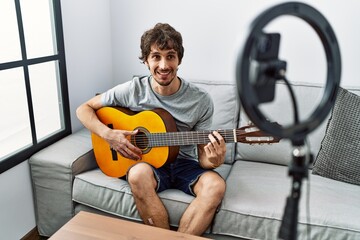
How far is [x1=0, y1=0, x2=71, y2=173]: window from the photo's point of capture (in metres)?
1.65

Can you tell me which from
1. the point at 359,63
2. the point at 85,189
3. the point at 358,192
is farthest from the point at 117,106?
the point at 359,63

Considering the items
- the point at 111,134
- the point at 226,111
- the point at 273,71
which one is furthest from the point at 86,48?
the point at 273,71

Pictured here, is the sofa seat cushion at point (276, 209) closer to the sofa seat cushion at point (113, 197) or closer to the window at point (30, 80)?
the sofa seat cushion at point (113, 197)

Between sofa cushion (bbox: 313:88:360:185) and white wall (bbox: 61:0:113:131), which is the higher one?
white wall (bbox: 61:0:113:131)

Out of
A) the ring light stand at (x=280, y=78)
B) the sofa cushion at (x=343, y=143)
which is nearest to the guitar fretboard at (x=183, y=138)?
the sofa cushion at (x=343, y=143)

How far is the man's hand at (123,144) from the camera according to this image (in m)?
1.66

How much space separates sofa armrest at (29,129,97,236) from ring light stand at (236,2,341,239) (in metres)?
1.37

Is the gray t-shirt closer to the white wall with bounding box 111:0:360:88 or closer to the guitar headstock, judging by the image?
the guitar headstock

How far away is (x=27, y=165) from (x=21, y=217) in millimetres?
278

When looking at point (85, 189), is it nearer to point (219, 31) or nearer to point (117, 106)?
point (117, 106)

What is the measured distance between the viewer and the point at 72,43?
2.06 m

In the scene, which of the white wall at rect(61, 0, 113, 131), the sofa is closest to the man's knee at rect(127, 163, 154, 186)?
the sofa

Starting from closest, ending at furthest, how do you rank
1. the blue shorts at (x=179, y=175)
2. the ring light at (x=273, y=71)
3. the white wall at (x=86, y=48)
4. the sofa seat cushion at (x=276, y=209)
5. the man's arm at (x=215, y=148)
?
the ring light at (x=273, y=71)
the sofa seat cushion at (x=276, y=209)
the man's arm at (x=215, y=148)
the blue shorts at (x=179, y=175)
the white wall at (x=86, y=48)

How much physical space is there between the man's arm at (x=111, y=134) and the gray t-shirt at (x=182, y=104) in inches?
6.3
